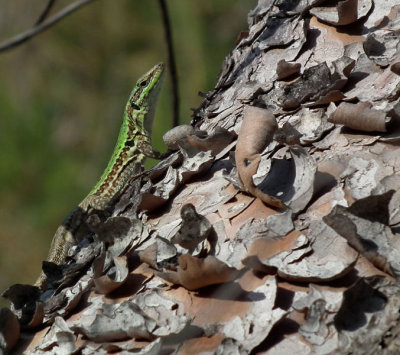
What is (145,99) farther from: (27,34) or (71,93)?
(27,34)

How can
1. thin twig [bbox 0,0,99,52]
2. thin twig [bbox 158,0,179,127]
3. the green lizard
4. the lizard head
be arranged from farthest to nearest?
the lizard head
the green lizard
thin twig [bbox 158,0,179,127]
thin twig [bbox 0,0,99,52]

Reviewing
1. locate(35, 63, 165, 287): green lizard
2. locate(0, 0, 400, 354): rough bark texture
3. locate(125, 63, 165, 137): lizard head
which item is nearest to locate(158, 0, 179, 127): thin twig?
locate(35, 63, 165, 287): green lizard

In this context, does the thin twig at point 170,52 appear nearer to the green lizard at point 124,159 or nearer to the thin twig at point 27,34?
the thin twig at point 27,34

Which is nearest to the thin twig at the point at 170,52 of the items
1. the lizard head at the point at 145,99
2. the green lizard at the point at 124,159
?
the green lizard at the point at 124,159

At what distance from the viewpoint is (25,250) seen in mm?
4680

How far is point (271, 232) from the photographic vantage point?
1298 millimetres

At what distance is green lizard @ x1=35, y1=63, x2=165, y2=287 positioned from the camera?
3.61 m

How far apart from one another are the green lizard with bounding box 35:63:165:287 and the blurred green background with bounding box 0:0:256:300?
157 millimetres

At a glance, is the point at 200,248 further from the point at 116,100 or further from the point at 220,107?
the point at 116,100

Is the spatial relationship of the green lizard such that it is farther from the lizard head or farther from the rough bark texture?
the rough bark texture

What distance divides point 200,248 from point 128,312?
0.21 m

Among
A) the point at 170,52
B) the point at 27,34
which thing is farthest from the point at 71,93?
the point at 27,34

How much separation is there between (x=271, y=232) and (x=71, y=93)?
3972 millimetres

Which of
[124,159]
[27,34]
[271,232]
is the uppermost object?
[27,34]
